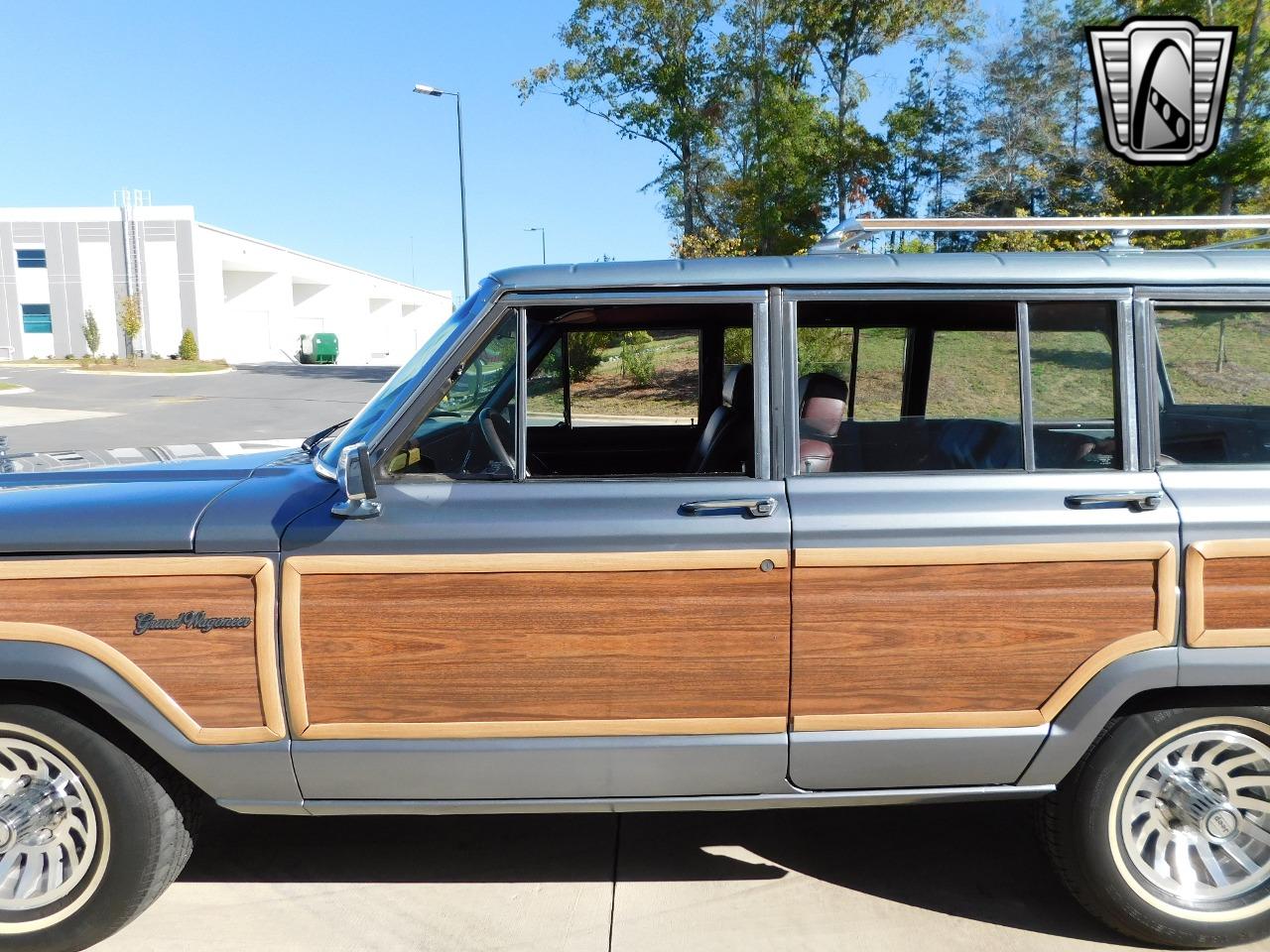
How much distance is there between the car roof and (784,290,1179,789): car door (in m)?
0.05

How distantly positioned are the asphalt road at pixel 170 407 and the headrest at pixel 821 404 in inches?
361

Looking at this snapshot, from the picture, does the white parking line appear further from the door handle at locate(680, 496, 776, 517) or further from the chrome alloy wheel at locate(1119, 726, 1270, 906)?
the chrome alloy wheel at locate(1119, 726, 1270, 906)

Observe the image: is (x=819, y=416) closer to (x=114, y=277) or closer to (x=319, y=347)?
(x=319, y=347)

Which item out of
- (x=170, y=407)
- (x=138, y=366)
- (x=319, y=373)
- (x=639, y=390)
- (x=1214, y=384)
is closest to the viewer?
(x=1214, y=384)

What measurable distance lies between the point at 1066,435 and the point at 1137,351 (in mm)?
299

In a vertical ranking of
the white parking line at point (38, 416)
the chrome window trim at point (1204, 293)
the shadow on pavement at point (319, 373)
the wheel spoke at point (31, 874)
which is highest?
the shadow on pavement at point (319, 373)

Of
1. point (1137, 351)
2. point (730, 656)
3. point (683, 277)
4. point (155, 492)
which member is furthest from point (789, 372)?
point (155, 492)

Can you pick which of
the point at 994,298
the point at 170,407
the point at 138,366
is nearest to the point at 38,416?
the point at 170,407

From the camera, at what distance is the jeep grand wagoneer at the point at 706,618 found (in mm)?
2551

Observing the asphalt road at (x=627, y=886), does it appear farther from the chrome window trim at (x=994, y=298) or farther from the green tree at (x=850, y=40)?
the green tree at (x=850, y=40)

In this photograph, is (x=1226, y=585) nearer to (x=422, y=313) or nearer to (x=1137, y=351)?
(x=1137, y=351)

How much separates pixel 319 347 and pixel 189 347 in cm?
616

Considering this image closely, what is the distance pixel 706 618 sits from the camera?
256 cm

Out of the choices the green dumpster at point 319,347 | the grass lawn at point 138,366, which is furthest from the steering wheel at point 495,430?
the green dumpster at point 319,347
